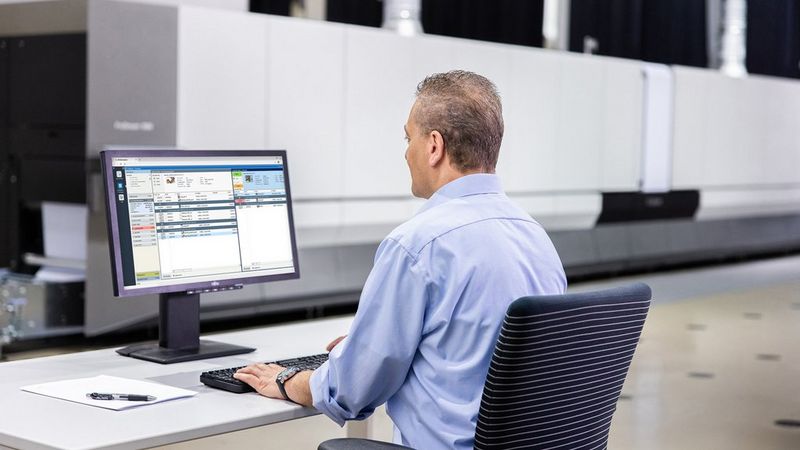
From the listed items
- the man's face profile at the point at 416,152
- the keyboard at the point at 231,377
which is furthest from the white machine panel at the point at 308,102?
the man's face profile at the point at 416,152

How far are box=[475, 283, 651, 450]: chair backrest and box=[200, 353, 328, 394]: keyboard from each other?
0.65 metres

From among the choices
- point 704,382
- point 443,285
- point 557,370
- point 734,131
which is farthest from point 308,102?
point 734,131

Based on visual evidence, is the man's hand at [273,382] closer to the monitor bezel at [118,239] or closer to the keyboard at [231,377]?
the keyboard at [231,377]

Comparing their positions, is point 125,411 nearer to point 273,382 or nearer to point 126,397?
point 126,397

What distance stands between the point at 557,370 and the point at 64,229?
17.7ft

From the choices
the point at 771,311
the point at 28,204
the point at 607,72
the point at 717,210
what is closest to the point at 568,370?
the point at 28,204

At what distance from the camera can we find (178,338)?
2799 millimetres

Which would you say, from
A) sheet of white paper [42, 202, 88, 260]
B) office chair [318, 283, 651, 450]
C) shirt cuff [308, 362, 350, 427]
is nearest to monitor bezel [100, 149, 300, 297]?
shirt cuff [308, 362, 350, 427]

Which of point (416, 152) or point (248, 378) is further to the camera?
point (248, 378)

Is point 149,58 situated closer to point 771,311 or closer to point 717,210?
point 771,311

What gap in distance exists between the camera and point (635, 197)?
10.4 meters

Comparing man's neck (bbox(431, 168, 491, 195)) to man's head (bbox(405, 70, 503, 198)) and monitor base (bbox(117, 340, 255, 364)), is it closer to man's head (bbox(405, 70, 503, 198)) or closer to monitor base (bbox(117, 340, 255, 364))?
man's head (bbox(405, 70, 503, 198))

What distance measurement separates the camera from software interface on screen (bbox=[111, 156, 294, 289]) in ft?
8.67

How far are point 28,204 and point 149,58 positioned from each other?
1.27 m
